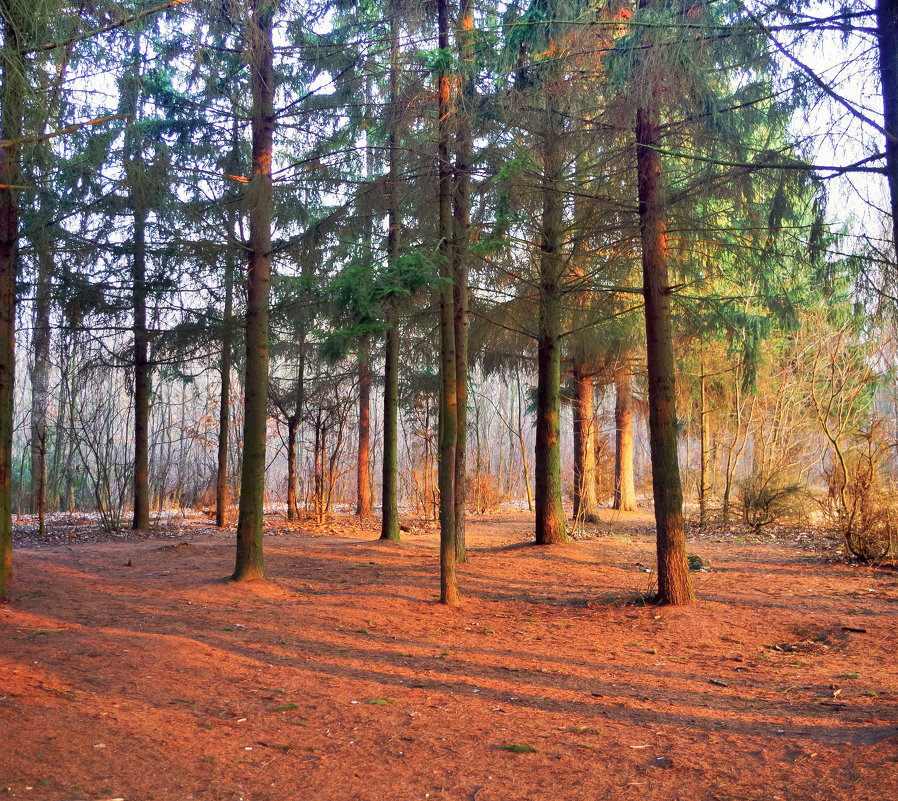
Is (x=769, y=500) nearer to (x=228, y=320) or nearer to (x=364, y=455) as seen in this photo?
(x=364, y=455)

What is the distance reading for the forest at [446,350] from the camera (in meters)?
4.15

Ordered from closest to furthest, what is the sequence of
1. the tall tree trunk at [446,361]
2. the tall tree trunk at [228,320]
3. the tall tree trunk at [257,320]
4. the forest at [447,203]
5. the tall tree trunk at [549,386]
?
1. the forest at [447,203]
2. the tall tree trunk at [446,361]
3. the tall tree trunk at [257,320]
4. the tall tree trunk at [228,320]
5. the tall tree trunk at [549,386]

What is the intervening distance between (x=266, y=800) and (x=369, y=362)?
11068 mm

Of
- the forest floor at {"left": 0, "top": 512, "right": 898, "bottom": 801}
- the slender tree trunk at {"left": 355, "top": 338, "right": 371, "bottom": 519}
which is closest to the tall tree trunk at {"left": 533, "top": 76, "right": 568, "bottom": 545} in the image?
the forest floor at {"left": 0, "top": 512, "right": 898, "bottom": 801}

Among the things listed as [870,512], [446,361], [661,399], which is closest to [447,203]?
[446,361]

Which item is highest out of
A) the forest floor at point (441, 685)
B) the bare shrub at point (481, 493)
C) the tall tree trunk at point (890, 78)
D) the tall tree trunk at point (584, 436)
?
the tall tree trunk at point (890, 78)

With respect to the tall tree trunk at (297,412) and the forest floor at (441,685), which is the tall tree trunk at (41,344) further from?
the tall tree trunk at (297,412)

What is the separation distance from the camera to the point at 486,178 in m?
8.59

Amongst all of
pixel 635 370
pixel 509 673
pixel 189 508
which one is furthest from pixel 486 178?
pixel 189 508

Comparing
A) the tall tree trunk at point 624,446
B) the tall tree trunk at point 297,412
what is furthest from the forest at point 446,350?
the tall tree trunk at point 624,446

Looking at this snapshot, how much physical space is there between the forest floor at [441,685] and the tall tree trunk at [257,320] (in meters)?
0.59

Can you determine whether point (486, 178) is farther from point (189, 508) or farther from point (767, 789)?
point (189, 508)

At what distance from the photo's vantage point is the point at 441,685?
526 cm

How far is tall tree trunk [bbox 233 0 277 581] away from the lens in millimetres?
8148
